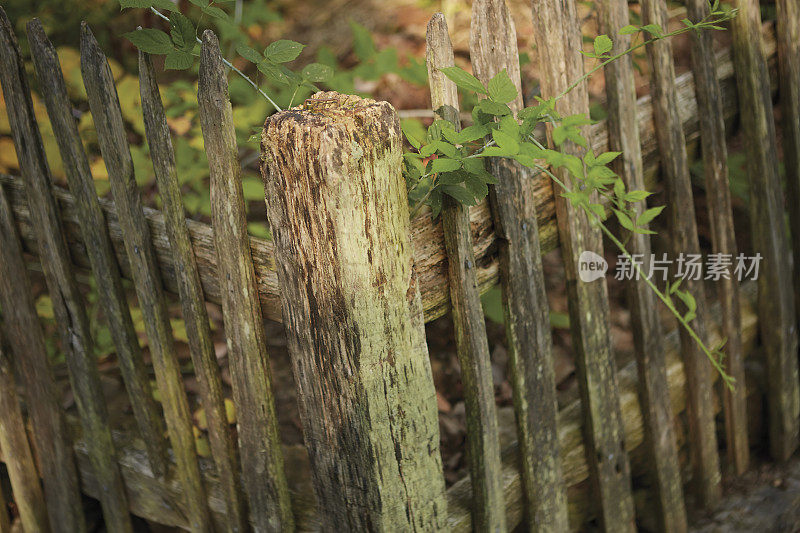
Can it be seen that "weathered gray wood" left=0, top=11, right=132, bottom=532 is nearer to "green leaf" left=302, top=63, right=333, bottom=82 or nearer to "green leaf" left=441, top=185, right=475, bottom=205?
"green leaf" left=302, top=63, right=333, bottom=82

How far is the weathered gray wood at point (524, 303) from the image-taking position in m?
1.54

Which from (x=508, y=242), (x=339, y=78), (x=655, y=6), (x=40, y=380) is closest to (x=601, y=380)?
(x=508, y=242)

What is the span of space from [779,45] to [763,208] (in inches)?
20.9

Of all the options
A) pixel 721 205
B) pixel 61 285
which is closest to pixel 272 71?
pixel 61 285

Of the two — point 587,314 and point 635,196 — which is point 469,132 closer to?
point 635,196

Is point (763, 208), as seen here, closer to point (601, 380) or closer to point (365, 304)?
point (601, 380)

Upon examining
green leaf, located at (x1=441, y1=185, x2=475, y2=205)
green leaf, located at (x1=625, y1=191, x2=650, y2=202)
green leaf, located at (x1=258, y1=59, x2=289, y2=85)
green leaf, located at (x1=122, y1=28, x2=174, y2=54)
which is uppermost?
green leaf, located at (x1=122, y1=28, x2=174, y2=54)

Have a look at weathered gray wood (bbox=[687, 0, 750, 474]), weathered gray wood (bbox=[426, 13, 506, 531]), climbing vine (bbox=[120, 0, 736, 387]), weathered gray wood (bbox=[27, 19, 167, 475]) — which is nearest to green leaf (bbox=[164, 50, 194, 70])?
climbing vine (bbox=[120, 0, 736, 387])

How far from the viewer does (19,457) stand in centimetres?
231

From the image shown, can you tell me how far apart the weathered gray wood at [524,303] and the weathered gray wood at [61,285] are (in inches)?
44.6

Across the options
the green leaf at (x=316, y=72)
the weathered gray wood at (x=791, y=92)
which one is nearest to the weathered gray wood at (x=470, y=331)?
the green leaf at (x=316, y=72)

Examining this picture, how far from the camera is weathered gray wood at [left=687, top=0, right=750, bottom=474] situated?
6.74 feet

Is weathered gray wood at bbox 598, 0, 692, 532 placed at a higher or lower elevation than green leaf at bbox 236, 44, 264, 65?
lower

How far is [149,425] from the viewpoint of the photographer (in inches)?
78.5
